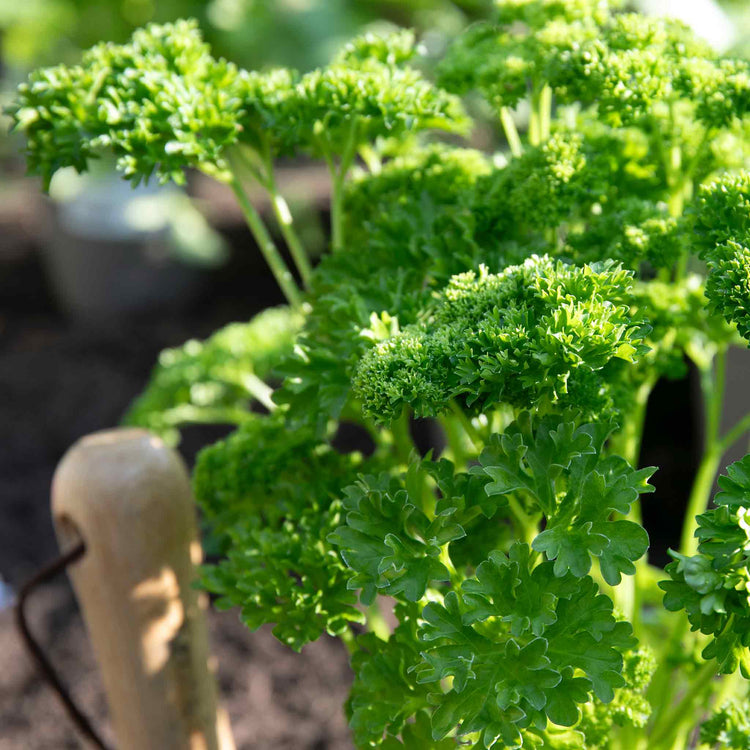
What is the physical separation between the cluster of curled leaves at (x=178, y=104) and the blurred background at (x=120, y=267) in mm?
1375

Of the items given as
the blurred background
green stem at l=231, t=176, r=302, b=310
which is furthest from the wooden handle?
the blurred background

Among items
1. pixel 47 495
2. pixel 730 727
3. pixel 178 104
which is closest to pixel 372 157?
pixel 178 104

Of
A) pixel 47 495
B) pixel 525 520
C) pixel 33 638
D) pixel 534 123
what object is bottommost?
pixel 47 495

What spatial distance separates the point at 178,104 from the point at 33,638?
524 mm

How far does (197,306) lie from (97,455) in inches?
108

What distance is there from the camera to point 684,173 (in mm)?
821

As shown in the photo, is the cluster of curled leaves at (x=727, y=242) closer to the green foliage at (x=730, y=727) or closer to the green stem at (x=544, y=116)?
the green stem at (x=544, y=116)

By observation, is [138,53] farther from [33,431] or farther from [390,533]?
[33,431]

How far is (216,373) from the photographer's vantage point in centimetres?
123

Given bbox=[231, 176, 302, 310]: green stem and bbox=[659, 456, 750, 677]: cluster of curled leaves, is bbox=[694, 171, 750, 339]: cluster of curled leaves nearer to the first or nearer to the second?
bbox=[659, 456, 750, 677]: cluster of curled leaves

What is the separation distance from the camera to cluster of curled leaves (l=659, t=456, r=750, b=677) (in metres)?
0.52

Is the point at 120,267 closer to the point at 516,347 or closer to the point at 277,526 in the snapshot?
the point at 277,526

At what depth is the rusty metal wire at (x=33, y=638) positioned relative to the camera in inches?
32.3

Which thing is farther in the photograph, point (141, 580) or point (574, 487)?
point (141, 580)
